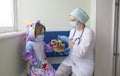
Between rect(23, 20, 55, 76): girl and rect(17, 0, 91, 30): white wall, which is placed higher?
rect(17, 0, 91, 30): white wall

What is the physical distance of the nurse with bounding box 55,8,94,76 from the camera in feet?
6.66

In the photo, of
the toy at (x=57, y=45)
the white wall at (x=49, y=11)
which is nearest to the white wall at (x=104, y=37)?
the white wall at (x=49, y=11)

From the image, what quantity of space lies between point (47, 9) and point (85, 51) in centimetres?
94

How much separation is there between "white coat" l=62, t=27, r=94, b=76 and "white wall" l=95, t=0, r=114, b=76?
34 cm

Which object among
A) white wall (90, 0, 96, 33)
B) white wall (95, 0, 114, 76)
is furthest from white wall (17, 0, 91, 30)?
white wall (95, 0, 114, 76)

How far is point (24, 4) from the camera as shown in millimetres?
2562

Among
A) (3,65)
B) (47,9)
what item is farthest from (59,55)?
(3,65)

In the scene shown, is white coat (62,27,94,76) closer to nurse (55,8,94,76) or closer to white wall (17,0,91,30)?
nurse (55,8,94,76)

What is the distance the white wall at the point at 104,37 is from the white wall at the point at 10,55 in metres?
1.04

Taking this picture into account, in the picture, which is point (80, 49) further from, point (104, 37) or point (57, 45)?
point (104, 37)

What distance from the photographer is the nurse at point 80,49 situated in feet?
6.66

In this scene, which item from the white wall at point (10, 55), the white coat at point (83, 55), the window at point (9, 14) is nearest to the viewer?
the white wall at point (10, 55)

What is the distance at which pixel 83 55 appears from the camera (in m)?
2.05

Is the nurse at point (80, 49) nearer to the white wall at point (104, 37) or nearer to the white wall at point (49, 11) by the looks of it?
the white wall at point (104, 37)
